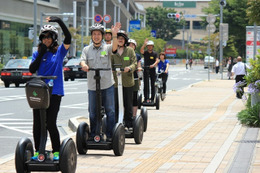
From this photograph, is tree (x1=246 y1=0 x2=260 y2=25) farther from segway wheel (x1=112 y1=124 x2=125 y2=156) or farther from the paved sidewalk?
segway wheel (x1=112 y1=124 x2=125 y2=156)

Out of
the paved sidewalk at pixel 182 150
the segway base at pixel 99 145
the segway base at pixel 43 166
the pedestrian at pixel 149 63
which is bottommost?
the paved sidewalk at pixel 182 150

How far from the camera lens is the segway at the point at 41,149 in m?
7.43

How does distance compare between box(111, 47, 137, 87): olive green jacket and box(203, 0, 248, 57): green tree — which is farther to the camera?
box(203, 0, 248, 57): green tree

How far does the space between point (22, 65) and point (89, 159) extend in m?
25.2

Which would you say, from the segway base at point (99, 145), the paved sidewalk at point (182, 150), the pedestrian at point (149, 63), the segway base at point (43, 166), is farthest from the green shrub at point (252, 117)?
the segway base at point (43, 166)

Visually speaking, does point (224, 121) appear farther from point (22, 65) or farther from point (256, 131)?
point (22, 65)

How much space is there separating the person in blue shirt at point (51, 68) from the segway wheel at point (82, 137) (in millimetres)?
1851

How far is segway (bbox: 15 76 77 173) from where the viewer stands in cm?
743

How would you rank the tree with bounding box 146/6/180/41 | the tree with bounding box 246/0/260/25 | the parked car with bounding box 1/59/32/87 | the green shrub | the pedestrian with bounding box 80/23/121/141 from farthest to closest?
1. the tree with bounding box 146/6/180/41
2. the parked car with bounding box 1/59/32/87
3. the green shrub
4. the tree with bounding box 246/0/260/25
5. the pedestrian with bounding box 80/23/121/141

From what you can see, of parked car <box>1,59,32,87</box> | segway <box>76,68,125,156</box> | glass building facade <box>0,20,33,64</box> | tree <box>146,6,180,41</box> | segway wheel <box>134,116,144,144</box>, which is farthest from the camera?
tree <box>146,6,180,41</box>

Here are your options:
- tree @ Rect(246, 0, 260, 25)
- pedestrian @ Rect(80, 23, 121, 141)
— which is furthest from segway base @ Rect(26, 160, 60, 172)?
tree @ Rect(246, 0, 260, 25)

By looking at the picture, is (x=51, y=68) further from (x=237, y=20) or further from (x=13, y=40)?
(x=237, y=20)

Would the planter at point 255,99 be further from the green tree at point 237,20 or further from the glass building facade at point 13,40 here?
the green tree at point 237,20

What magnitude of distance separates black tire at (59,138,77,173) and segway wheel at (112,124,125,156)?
5.94 feet
